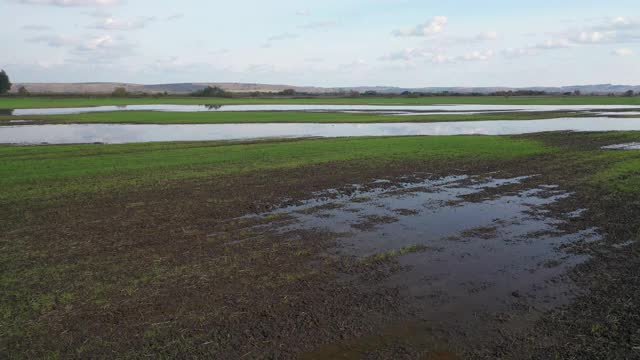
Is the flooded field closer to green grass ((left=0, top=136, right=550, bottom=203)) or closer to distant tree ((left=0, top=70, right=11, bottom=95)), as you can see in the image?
green grass ((left=0, top=136, right=550, bottom=203))

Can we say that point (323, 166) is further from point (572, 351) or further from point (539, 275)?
point (572, 351)

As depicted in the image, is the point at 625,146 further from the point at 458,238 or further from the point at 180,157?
the point at 180,157

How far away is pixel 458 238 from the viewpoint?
14.0m

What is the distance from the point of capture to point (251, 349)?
7.99 metres

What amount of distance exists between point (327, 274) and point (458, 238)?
4.53m

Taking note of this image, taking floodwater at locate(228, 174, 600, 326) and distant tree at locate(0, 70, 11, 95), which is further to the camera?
distant tree at locate(0, 70, 11, 95)

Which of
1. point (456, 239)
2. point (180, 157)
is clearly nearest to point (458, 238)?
point (456, 239)

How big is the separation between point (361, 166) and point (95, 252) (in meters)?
16.0

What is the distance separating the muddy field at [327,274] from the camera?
8.22 m

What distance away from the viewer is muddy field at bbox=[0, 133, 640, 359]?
8.22 meters

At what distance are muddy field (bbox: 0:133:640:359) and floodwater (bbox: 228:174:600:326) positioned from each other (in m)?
0.06

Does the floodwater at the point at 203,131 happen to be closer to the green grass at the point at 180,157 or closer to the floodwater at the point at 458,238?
the green grass at the point at 180,157

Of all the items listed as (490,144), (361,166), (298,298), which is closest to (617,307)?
(298,298)

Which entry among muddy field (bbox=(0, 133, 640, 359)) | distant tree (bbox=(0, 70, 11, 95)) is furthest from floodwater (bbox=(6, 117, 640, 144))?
distant tree (bbox=(0, 70, 11, 95))
